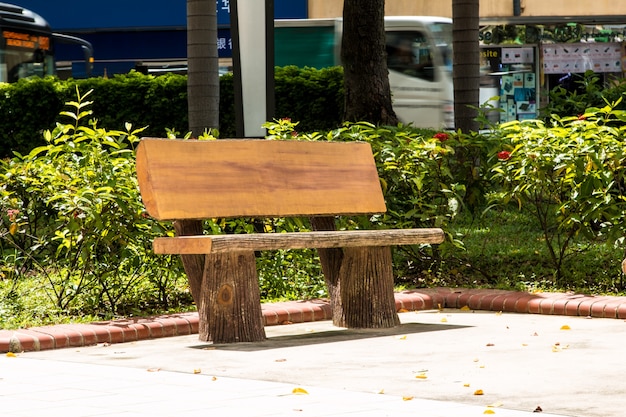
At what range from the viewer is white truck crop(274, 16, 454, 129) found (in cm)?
2395

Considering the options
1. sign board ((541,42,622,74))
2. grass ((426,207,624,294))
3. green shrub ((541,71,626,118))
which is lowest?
grass ((426,207,624,294))

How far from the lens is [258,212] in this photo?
791cm

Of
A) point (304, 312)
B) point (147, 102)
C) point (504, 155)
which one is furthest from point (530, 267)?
point (147, 102)

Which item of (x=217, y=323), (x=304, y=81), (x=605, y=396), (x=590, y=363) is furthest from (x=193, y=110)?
(x=304, y=81)

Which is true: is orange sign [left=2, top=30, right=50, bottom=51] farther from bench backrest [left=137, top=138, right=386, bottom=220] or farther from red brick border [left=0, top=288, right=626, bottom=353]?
bench backrest [left=137, top=138, right=386, bottom=220]

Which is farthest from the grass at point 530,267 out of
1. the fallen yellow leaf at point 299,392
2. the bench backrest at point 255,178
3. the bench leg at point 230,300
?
the fallen yellow leaf at point 299,392

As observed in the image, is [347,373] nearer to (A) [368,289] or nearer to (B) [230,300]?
(B) [230,300]

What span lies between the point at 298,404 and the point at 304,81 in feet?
45.9

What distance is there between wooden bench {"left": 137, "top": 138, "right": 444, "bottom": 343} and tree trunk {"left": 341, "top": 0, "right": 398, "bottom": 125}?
18.5 feet

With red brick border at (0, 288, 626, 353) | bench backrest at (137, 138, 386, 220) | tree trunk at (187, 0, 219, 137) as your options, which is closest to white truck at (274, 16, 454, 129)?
tree trunk at (187, 0, 219, 137)

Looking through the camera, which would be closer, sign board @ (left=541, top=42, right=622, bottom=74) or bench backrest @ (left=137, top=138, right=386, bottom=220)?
bench backrest @ (left=137, top=138, right=386, bottom=220)

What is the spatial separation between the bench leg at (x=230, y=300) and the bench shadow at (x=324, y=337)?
0.25ft

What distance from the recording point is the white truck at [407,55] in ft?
78.6

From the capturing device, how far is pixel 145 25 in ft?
102
